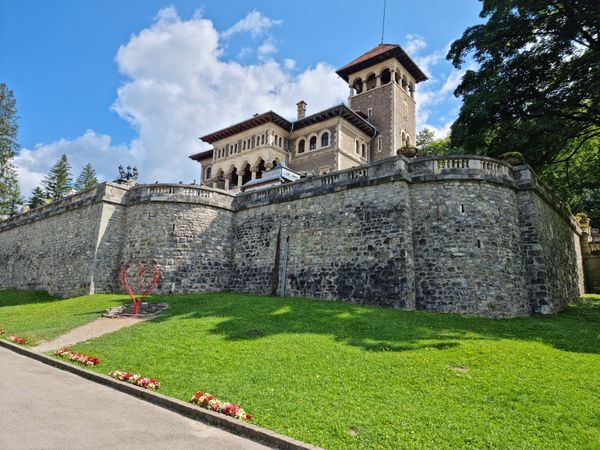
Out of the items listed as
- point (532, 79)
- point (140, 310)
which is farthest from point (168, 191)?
point (532, 79)

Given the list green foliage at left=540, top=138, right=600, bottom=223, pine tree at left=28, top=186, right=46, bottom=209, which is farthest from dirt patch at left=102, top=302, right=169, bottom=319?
pine tree at left=28, top=186, right=46, bottom=209

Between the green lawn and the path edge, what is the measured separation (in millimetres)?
4335

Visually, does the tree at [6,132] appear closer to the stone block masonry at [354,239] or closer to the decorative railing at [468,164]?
the stone block masonry at [354,239]

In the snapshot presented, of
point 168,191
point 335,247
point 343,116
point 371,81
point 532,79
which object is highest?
point 371,81

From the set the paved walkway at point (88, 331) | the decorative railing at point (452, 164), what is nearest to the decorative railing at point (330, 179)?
the decorative railing at point (452, 164)

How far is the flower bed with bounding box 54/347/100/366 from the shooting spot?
9000 mm

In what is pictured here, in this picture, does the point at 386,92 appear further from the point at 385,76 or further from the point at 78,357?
the point at 78,357

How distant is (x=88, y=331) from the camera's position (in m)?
12.2

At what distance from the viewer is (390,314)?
497 inches

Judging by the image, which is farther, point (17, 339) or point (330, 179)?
point (330, 179)

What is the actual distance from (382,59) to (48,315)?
1549 inches

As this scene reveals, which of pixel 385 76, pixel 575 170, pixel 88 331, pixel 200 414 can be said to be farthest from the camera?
pixel 385 76

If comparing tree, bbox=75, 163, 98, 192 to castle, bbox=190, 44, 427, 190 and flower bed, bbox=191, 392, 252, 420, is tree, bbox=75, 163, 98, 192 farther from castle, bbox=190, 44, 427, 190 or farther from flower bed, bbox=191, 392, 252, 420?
flower bed, bbox=191, 392, 252, 420

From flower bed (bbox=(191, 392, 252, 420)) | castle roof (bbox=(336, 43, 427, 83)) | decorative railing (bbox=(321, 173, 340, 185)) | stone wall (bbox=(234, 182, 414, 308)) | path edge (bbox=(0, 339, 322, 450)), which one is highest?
castle roof (bbox=(336, 43, 427, 83))
